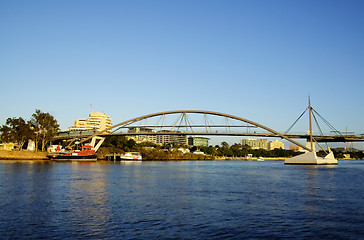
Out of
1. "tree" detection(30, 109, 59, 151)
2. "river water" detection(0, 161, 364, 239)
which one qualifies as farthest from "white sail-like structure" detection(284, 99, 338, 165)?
"tree" detection(30, 109, 59, 151)

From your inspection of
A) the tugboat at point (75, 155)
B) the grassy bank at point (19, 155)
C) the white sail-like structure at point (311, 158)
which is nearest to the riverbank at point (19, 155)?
the grassy bank at point (19, 155)

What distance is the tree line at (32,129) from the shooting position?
342 ft

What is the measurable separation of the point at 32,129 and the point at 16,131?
15.5ft

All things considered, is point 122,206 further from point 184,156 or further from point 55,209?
point 184,156

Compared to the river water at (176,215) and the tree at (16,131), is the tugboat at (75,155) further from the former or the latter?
the river water at (176,215)

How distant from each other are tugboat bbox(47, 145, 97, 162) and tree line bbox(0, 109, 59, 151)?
7726mm

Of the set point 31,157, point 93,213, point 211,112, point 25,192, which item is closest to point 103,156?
point 31,157

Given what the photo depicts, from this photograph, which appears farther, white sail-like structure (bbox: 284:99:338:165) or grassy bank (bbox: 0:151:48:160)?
grassy bank (bbox: 0:151:48:160)

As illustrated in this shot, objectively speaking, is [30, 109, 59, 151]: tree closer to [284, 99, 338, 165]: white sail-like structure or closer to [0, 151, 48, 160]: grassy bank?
[0, 151, 48, 160]: grassy bank

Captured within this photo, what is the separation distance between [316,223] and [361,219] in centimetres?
314

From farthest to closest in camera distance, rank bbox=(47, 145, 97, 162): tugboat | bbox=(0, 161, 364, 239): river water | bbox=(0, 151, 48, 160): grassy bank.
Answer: bbox=(47, 145, 97, 162): tugboat < bbox=(0, 151, 48, 160): grassy bank < bbox=(0, 161, 364, 239): river water

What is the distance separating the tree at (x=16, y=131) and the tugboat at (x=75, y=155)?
32.3ft

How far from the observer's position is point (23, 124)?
347 ft

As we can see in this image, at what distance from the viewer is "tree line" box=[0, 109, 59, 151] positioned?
10438 centimetres
